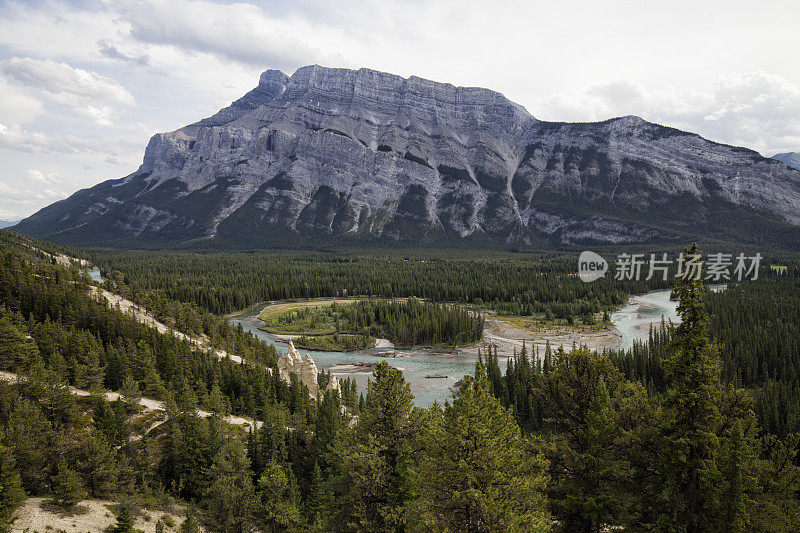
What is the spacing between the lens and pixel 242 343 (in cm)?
10900

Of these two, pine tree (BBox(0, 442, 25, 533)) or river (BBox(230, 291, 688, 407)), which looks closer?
pine tree (BBox(0, 442, 25, 533))

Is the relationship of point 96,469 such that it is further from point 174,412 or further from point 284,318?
point 284,318

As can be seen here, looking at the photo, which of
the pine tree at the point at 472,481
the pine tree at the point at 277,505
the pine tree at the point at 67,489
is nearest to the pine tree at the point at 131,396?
the pine tree at the point at 67,489

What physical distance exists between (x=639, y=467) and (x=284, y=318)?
14113 centimetres

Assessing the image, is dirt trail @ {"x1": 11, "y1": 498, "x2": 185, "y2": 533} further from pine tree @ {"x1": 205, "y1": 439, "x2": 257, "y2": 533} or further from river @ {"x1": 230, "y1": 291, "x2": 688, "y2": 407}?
river @ {"x1": 230, "y1": 291, "x2": 688, "y2": 407}

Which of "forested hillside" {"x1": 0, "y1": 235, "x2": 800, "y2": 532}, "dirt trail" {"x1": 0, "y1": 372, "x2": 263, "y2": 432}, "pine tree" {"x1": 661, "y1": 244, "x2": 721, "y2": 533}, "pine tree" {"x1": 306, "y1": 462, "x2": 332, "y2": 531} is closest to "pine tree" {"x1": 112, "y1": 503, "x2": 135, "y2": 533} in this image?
"forested hillside" {"x1": 0, "y1": 235, "x2": 800, "y2": 532}

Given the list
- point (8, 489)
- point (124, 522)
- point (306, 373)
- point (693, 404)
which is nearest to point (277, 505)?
point (124, 522)

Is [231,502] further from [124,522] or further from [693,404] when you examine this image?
[693,404]

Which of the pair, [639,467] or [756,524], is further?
[639,467]

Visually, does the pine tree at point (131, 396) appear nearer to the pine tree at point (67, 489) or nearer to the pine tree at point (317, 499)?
the pine tree at point (67, 489)

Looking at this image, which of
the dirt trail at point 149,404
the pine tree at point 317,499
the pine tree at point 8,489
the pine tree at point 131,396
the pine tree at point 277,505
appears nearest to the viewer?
the pine tree at point 8,489

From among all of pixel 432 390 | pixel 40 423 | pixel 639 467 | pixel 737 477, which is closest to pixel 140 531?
pixel 40 423

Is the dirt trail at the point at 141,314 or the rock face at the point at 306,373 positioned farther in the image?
the dirt trail at the point at 141,314

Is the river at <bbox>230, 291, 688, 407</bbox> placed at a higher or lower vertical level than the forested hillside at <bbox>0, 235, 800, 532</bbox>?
lower
